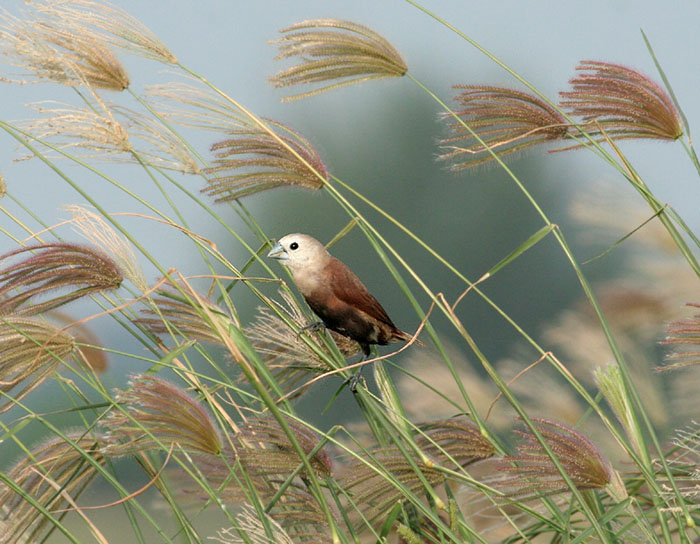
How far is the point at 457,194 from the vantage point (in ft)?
48.4

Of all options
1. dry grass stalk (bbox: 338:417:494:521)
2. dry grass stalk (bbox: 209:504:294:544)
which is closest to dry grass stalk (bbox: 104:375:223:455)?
dry grass stalk (bbox: 209:504:294:544)

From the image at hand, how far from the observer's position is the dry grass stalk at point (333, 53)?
2.10 meters

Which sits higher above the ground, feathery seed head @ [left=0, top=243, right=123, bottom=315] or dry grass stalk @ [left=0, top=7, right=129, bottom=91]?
dry grass stalk @ [left=0, top=7, right=129, bottom=91]

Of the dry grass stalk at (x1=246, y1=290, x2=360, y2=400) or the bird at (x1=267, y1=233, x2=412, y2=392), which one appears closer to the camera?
the dry grass stalk at (x1=246, y1=290, x2=360, y2=400)

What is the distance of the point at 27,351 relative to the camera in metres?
1.85

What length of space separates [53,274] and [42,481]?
0.50 m

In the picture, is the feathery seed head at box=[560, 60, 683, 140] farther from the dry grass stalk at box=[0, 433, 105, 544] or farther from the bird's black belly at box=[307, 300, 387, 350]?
the dry grass stalk at box=[0, 433, 105, 544]

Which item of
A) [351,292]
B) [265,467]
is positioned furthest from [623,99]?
[265,467]

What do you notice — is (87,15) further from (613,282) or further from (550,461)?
(613,282)

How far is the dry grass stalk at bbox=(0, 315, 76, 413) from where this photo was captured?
5.97ft

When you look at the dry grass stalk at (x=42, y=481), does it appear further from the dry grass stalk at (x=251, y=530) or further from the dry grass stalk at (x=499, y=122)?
the dry grass stalk at (x=499, y=122)

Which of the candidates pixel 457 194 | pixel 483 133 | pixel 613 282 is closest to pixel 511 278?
pixel 457 194

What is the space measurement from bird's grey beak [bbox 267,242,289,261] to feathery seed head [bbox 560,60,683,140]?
2.98 feet

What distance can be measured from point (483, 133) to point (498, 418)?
4.00 ft
